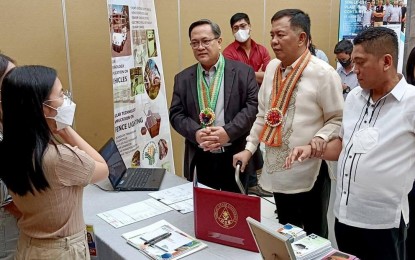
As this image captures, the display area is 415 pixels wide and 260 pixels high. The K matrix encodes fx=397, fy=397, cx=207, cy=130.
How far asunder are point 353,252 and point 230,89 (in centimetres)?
124

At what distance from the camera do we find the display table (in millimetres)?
1582

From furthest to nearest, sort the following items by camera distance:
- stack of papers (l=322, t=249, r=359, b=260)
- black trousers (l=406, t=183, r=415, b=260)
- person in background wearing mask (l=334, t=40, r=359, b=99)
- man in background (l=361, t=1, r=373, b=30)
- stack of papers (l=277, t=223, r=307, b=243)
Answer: man in background (l=361, t=1, r=373, b=30), person in background wearing mask (l=334, t=40, r=359, b=99), black trousers (l=406, t=183, r=415, b=260), stack of papers (l=277, t=223, r=307, b=243), stack of papers (l=322, t=249, r=359, b=260)

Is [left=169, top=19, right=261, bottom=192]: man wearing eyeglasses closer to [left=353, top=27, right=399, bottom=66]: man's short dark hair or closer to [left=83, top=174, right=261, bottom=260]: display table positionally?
[left=83, top=174, right=261, bottom=260]: display table

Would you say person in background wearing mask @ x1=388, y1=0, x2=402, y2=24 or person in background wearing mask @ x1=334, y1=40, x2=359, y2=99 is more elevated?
person in background wearing mask @ x1=388, y1=0, x2=402, y2=24

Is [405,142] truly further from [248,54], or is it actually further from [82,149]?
[248,54]

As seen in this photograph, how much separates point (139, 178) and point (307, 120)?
1062mm

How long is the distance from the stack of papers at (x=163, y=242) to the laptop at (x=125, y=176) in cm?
54

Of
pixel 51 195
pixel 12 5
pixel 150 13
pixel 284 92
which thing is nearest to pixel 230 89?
pixel 284 92

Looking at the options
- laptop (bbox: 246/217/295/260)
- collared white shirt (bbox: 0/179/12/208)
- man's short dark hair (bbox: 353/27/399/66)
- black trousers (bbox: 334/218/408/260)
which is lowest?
black trousers (bbox: 334/218/408/260)

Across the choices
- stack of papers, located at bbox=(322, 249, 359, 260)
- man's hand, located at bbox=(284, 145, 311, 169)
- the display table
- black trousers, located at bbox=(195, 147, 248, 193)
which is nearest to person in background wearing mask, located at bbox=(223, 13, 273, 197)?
black trousers, located at bbox=(195, 147, 248, 193)

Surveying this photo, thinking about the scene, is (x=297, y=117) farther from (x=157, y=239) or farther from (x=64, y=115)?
(x=64, y=115)

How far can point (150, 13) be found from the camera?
3166 millimetres

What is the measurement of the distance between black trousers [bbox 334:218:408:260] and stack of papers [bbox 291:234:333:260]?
11.3 inches

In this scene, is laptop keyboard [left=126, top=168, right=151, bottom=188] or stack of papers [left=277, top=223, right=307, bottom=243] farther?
laptop keyboard [left=126, top=168, right=151, bottom=188]
